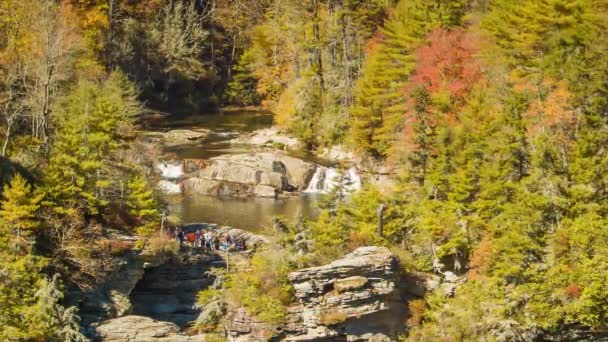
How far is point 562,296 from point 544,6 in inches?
984

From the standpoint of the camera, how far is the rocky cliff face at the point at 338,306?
109 feet

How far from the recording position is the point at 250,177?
6194 cm

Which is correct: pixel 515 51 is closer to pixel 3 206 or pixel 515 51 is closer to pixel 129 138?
pixel 129 138

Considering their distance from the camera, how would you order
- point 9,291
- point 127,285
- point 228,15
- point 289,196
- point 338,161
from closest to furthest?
1. point 9,291
2. point 127,285
3. point 289,196
4. point 338,161
5. point 228,15

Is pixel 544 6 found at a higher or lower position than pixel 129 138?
higher

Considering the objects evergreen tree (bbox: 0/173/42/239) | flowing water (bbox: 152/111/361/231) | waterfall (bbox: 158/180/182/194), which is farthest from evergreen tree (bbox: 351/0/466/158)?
evergreen tree (bbox: 0/173/42/239)

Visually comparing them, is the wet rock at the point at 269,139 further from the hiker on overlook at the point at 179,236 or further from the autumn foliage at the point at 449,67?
the hiker on overlook at the point at 179,236

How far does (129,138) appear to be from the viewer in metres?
48.6

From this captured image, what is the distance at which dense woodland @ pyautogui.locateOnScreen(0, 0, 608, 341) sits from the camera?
107 ft

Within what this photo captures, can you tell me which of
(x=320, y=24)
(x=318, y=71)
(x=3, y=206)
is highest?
(x=320, y=24)

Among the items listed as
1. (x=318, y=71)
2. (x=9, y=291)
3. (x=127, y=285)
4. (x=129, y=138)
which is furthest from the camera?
(x=318, y=71)

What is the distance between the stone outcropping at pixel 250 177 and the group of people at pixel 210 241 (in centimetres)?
1469

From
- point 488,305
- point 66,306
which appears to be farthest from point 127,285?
point 488,305

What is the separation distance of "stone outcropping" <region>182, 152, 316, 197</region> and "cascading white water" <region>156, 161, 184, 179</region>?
4.88 feet
